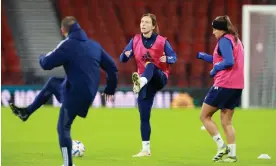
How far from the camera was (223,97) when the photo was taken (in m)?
9.95

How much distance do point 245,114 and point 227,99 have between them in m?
9.07

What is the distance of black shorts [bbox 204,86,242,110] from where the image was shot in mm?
9961

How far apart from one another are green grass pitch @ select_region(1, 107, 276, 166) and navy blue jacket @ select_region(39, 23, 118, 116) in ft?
5.32

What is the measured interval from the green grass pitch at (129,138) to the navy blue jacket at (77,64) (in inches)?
63.9

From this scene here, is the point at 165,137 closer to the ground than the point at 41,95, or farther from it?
closer to the ground

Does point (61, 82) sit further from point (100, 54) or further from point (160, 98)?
point (160, 98)

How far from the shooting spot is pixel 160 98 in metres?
21.4

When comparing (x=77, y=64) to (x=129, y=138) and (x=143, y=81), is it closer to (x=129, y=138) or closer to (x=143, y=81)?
(x=143, y=81)

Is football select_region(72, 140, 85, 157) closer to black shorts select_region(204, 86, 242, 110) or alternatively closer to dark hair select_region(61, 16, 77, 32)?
black shorts select_region(204, 86, 242, 110)

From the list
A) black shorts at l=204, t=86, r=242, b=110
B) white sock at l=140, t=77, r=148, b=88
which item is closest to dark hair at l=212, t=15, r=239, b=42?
black shorts at l=204, t=86, r=242, b=110

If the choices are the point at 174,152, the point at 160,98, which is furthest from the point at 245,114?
the point at 174,152

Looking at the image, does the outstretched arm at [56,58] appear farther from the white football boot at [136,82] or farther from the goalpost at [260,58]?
the goalpost at [260,58]

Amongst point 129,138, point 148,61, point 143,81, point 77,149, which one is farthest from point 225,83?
point 129,138

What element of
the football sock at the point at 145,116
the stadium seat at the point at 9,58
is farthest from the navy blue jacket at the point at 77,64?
the stadium seat at the point at 9,58
